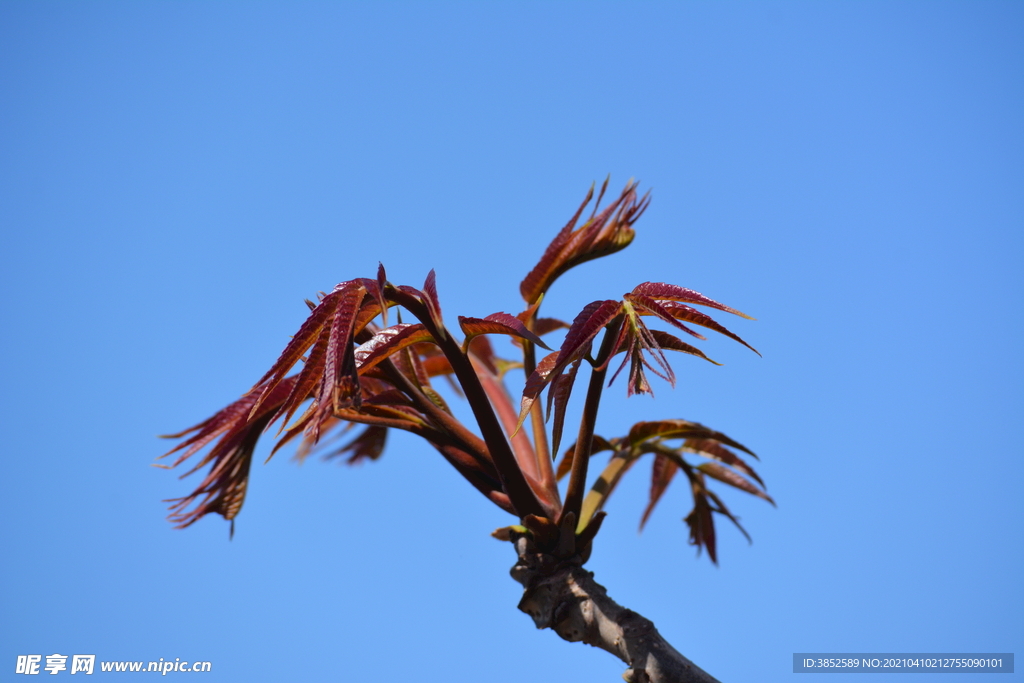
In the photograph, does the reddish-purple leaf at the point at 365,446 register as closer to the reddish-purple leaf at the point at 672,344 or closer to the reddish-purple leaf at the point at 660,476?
the reddish-purple leaf at the point at 660,476

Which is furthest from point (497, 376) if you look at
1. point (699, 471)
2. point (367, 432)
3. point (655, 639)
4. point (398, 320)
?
point (655, 639)

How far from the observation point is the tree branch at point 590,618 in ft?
5.35

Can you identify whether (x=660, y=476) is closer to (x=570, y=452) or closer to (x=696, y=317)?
(x=570, y=452)

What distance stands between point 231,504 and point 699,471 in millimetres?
1481

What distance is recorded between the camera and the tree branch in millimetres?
1631

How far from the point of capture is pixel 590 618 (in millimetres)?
1795

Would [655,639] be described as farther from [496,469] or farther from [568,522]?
[496,469]

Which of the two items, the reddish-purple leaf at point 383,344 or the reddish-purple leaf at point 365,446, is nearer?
the reddish-purple leaf at point 383,344

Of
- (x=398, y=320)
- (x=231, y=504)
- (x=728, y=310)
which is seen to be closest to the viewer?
(x=728, y=310)

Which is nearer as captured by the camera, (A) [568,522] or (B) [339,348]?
(B) [339,348]

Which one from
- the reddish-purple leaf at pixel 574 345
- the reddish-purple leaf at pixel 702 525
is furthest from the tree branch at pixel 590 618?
the reddish-purple leaf at pixel 702 525

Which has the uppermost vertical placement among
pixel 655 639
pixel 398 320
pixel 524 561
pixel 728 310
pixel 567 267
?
pixel 567 267

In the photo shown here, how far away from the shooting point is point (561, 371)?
1467 millimetres

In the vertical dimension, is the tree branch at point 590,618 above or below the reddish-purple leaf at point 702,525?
below
